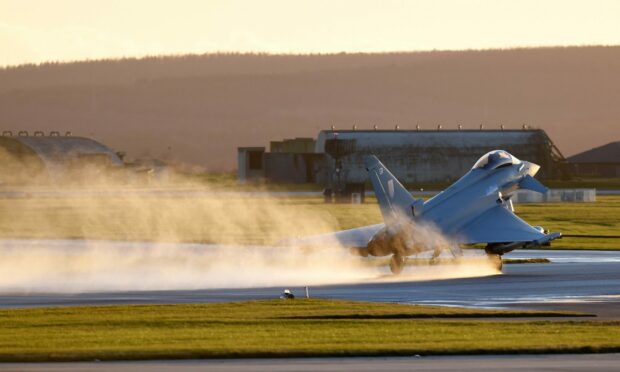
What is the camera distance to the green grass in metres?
27.5

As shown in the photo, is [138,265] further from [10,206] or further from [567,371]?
[10,206]

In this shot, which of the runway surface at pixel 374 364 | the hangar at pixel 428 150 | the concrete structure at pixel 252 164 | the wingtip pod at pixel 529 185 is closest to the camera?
the runway surface at pixel 374 364

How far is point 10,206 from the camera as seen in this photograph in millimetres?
116312

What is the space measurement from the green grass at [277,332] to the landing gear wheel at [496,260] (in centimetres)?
1556

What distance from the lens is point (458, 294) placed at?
4222 centimetres

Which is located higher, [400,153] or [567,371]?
[400,153]

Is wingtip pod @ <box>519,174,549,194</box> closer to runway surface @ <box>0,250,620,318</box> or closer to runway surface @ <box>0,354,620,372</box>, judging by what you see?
runway surface @ <box>0,250,620,318</box>

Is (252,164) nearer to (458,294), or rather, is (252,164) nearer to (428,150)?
(428,150)

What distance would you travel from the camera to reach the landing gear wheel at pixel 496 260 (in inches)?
2066

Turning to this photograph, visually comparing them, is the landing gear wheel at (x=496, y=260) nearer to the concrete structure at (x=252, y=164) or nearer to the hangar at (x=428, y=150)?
the hangar at (x=428, y=150)

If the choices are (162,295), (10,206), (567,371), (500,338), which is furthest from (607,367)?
(10,206)

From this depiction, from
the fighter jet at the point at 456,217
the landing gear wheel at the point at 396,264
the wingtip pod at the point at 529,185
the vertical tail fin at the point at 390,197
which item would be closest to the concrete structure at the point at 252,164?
the wingtip pod at the point at 529,185

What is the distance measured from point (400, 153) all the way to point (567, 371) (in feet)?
489

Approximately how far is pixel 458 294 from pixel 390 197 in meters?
8.39
